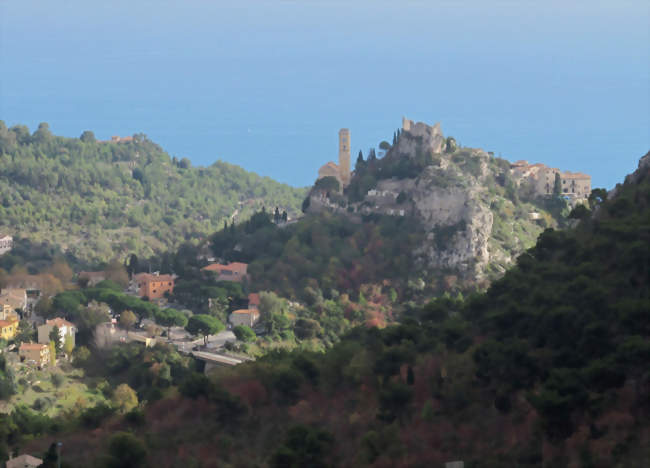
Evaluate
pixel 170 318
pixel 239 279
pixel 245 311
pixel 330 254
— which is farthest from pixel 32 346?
pixel 330 254

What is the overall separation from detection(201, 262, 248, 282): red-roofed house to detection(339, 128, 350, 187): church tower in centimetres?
814

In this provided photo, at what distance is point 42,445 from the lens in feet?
97.7

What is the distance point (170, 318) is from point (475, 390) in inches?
991

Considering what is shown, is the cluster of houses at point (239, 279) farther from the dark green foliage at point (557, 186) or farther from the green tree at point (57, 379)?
the dark green foliage at point (557, 186)

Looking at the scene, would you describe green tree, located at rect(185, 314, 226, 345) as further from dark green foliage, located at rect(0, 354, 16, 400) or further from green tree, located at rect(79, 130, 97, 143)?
green tree, located at rect(79, 130, 97, 143)

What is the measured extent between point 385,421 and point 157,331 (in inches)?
954

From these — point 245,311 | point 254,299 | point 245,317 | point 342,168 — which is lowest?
point 245,317

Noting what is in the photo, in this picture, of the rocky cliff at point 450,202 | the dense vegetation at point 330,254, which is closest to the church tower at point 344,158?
the rocky cliff at point 450,202

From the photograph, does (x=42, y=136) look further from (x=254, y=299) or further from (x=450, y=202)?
(x=450, y=202)

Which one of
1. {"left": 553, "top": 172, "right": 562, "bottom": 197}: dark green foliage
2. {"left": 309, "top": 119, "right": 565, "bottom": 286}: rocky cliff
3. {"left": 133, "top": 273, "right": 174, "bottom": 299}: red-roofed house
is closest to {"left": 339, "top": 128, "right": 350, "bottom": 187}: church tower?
{"left": 309, "top": 119, "right": 565, "bottom": 286}: rocky cliff

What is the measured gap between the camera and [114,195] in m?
89.5

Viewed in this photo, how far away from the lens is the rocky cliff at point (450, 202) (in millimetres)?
55219

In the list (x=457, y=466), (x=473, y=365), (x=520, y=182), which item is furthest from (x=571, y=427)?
(x=520, y=182)

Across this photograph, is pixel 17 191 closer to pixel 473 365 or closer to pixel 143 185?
pixel 143 185
